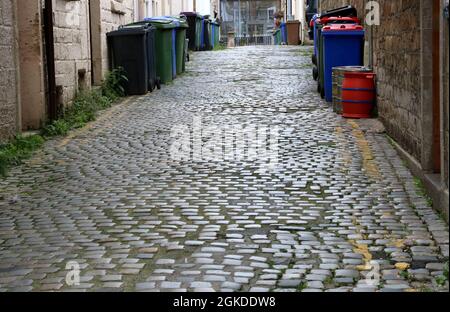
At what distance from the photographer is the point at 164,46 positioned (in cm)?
1831

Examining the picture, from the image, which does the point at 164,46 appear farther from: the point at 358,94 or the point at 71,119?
the point at 358,94

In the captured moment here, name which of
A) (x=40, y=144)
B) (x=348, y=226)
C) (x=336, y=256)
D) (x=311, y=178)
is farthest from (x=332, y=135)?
(x=336, y=256)

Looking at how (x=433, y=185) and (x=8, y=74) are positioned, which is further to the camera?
(x=8, y=74)

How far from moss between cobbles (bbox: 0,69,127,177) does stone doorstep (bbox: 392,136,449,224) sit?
438cm

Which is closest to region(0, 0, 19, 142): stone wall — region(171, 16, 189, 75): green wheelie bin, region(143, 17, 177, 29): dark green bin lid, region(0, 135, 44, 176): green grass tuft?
region(0, 135, 44, 176): green grass tuft

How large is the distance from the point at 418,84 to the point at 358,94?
4.21 meters

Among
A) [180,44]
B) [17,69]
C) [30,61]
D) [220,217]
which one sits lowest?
[220,217]

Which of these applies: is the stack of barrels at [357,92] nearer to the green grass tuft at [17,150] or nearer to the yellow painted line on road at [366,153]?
the yellow painted line on road at [366,153]

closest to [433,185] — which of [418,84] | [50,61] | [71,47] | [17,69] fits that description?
[418,84]

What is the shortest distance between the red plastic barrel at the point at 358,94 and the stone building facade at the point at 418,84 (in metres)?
0.62

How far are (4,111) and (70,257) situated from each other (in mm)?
5327

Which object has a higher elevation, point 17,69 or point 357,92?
point 17,69

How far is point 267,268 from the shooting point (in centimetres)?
543
